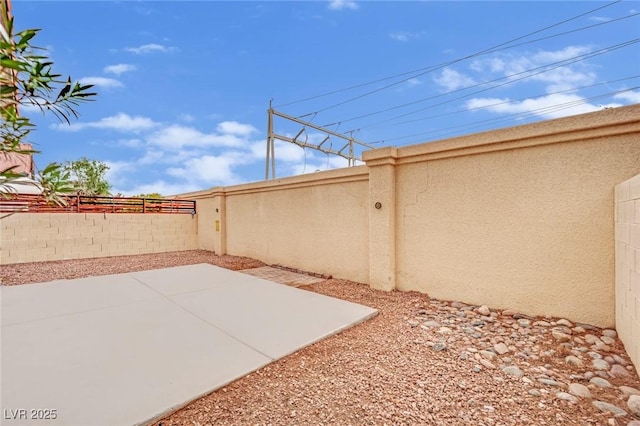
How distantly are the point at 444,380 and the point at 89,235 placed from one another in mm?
11312

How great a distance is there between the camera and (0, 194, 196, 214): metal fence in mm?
8461

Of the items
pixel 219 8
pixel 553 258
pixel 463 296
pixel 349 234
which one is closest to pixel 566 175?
pixel 553 258

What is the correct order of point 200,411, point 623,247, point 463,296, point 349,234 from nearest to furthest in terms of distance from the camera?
point 200,411 < point 623,247 < point 463,296 < point 349,234

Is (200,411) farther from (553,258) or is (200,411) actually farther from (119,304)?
(553,258)

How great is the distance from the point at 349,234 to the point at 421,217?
1615 mm

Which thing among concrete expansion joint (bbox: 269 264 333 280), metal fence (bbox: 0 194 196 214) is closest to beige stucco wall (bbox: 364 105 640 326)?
concrete expansion joint (bbox: 269 264 333 280)

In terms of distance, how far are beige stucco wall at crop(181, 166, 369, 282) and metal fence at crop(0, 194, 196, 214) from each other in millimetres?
2704

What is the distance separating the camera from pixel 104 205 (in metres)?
10.1

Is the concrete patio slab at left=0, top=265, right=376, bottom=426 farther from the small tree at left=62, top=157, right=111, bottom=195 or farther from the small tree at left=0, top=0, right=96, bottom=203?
the small tree at left=62, top=157, right=111, bottom=195

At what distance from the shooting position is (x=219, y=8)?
597cm

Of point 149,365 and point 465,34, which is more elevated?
point 465,34

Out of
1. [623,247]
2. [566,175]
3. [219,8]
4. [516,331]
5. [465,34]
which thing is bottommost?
[516,331]

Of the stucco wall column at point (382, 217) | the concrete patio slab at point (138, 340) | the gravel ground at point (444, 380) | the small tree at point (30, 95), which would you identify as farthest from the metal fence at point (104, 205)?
the gravel ground at point (444, 380)

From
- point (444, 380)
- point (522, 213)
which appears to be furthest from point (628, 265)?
point (444, 380)
